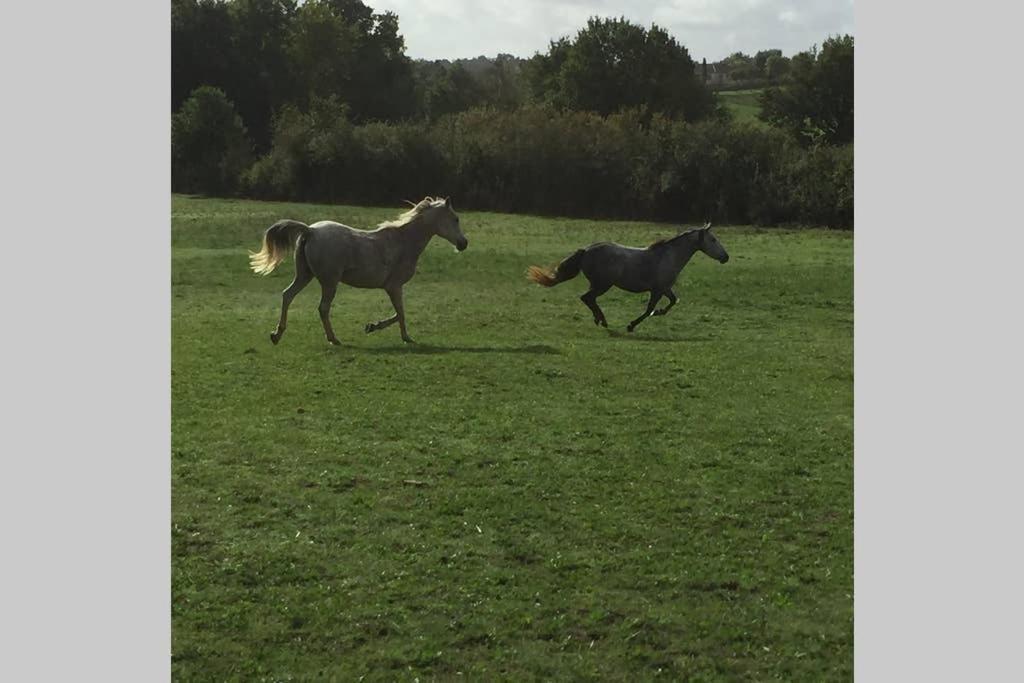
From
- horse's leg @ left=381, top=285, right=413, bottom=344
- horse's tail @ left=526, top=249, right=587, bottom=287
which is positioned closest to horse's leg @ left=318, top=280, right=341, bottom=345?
horse's leg @ left=381, top=285, right=413, bottom=344

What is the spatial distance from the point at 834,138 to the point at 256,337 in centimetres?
3442

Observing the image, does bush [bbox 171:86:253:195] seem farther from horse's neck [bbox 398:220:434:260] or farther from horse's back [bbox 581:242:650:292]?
horse's neck [bbox 398:220:434:260]

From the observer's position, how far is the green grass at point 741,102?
55.0 m

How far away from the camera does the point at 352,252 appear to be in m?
16.8

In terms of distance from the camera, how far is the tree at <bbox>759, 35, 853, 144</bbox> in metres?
46.6

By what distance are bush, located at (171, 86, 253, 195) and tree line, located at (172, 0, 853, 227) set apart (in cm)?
6

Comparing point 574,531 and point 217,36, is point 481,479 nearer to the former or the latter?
point 574,531

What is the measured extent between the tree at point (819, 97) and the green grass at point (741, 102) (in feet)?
15.8

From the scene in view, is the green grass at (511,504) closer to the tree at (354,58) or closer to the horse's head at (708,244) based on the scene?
the horse's head at (708,244)

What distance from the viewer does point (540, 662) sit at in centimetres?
690

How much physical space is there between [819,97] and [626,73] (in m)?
8.65

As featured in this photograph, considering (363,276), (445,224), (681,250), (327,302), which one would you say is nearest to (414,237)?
(445,224)

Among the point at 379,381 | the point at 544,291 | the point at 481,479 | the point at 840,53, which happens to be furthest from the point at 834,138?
the point at 481,479

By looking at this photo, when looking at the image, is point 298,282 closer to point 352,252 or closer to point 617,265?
point 352,252
